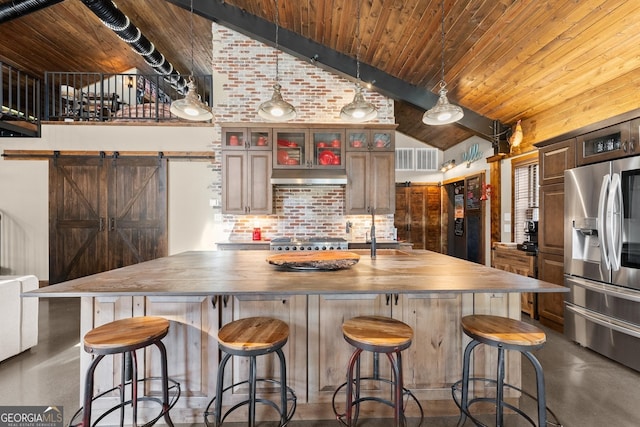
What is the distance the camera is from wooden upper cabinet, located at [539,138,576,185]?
9.68ft

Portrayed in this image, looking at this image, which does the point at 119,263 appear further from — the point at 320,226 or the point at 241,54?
the point at 241,54

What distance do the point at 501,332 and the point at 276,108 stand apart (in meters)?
2.35

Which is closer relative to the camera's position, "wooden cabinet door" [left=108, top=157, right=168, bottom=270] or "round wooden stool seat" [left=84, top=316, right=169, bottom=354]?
"round wooden stool seat" [left=84, top=316, right=169, bottom=354]

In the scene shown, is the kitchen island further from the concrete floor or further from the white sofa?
the white sofa

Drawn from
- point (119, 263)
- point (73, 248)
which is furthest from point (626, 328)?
point (73, 248)

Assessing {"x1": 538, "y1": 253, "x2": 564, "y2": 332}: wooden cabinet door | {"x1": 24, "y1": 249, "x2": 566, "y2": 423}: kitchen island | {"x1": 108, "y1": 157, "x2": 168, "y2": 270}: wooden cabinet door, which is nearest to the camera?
{"x1": 24, "y1": 249, "x2": 566, "y2": 423}: kitchen island

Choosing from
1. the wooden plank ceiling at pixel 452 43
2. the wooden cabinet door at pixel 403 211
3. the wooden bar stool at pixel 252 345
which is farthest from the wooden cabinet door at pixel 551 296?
the wooden cabinet door at pixel 403 211

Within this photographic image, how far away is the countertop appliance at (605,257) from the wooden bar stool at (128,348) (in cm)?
354

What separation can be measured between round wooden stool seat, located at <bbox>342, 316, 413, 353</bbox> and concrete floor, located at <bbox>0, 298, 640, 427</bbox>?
741 millimetres

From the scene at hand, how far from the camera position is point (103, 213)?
16.9 feet

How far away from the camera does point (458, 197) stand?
5.96 m

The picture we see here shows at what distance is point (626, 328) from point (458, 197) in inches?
150

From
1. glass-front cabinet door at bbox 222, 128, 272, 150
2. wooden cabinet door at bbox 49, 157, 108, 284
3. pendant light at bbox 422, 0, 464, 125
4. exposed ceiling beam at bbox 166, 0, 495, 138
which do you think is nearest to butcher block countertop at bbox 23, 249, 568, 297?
pendant light at bbox 422, 0, 464, 125

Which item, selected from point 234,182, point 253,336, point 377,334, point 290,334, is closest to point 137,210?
point 234,182
